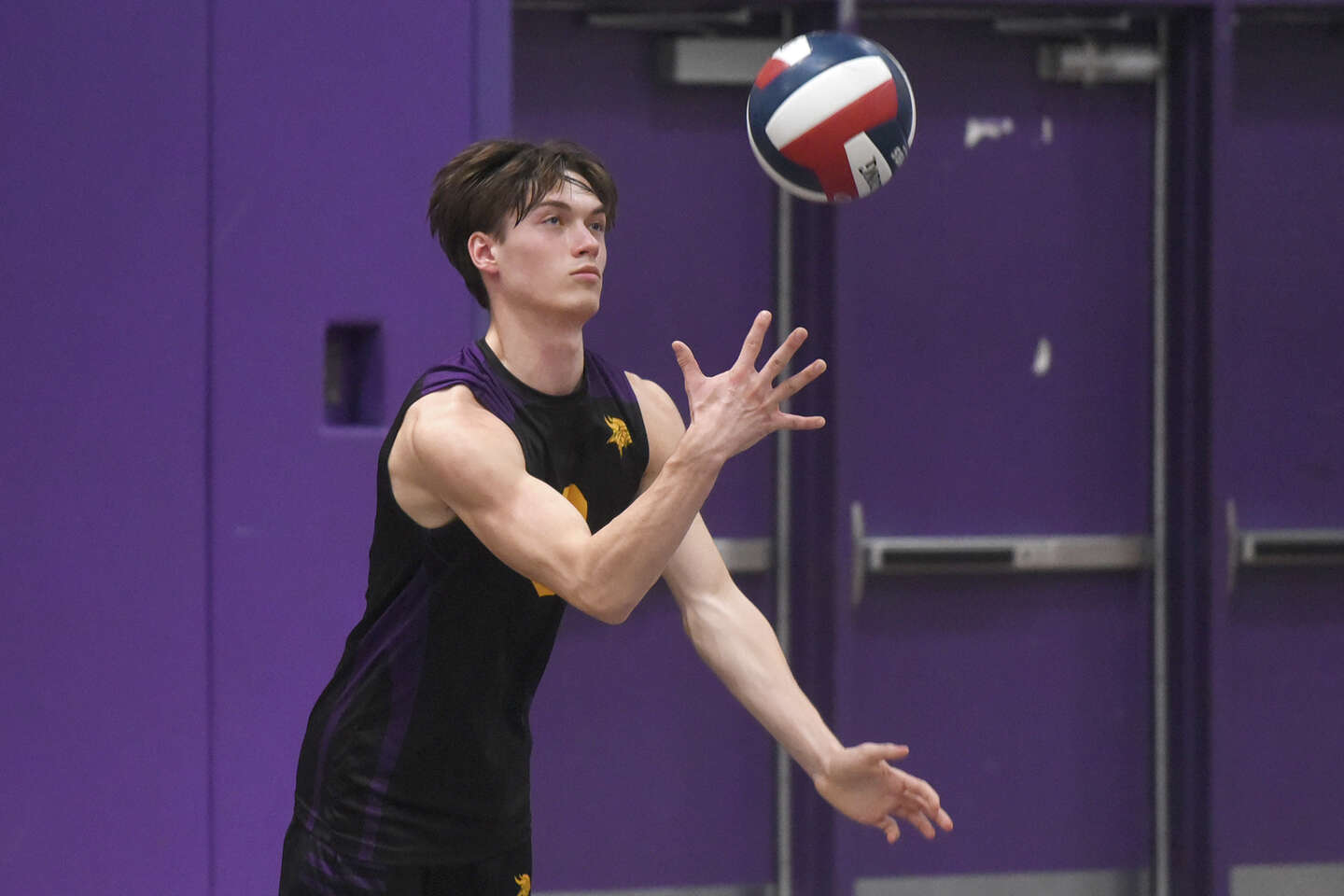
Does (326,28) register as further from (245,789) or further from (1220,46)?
(1220,46)

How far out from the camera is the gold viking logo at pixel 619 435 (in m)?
2.32

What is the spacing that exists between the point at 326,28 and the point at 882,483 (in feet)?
6.03

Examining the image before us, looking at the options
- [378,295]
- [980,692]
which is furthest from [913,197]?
[378,295]

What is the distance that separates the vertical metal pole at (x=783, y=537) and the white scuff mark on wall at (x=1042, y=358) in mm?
647

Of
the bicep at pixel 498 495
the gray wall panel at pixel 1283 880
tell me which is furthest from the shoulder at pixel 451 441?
the gray wall panel at pixel 1283 880

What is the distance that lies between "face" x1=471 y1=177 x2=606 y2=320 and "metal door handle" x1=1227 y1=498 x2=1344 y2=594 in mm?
2484

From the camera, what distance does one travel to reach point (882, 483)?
167 inches

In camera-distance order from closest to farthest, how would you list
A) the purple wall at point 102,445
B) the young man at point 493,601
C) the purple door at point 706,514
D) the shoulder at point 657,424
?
1. the young man at point 493,601
2. the shoulder at point 657,424
3. the purple wall at point 102,445
4. the purple door at point 706,514

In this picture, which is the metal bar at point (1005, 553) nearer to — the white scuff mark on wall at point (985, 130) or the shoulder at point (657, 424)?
the white scuff mark on wall at point (985, 130)

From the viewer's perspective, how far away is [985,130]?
4.23m

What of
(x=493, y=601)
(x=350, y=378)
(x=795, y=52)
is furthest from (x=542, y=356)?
(x=350, y=378)

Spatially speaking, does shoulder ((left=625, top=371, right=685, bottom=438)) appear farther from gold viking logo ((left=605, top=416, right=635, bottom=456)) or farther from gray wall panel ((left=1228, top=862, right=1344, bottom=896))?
gray wall panel ((left=1228, top=862, right=1344, bottom=896))

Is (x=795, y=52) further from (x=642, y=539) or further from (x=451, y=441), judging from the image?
(x=642, y=539)

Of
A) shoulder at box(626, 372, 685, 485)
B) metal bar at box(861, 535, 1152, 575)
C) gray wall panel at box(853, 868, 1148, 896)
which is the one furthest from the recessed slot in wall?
gray wall panel at box(853, 868, 1148, 896)
